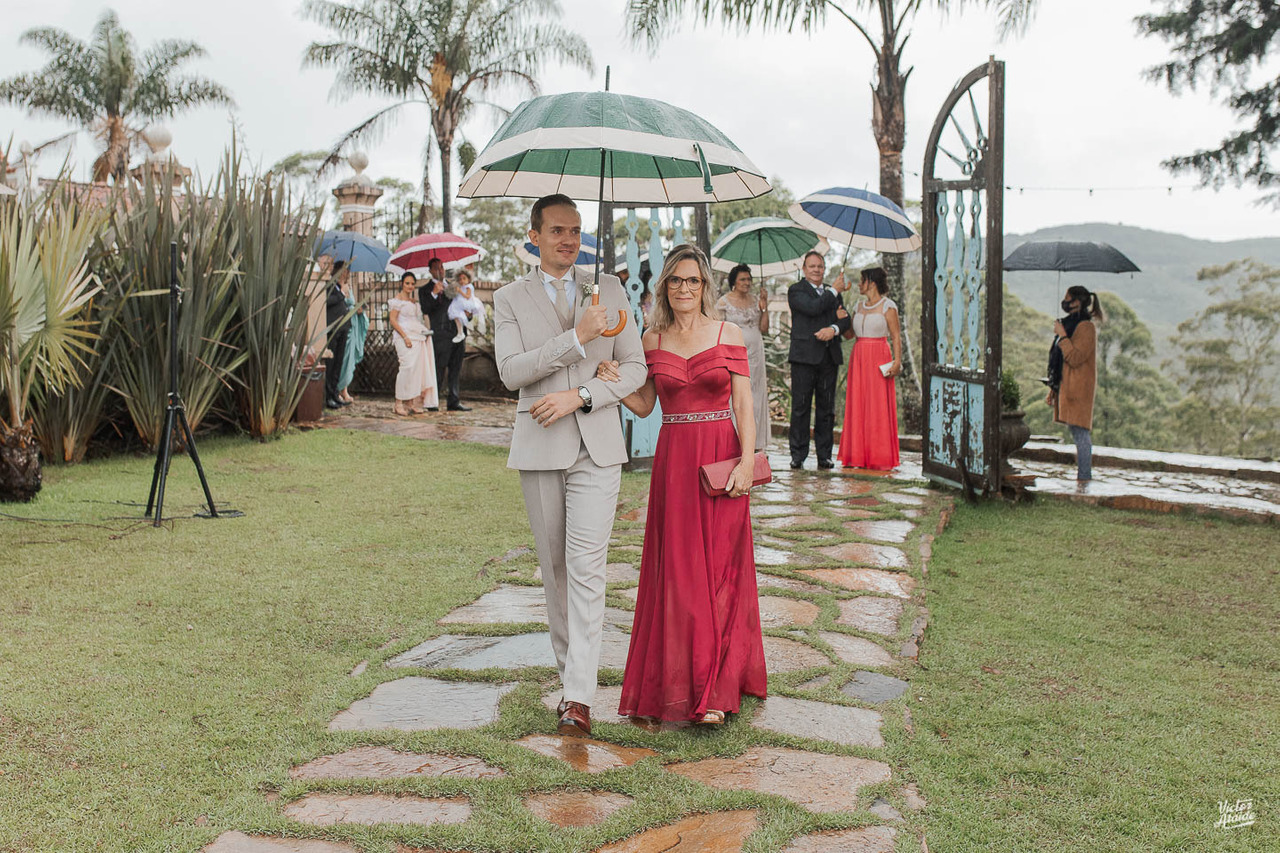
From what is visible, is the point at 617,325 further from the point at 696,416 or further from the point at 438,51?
the point at 438,51

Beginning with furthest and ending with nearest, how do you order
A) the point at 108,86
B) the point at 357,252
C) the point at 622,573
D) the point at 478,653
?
the point at 108,86 → the point at 357,252 → the point at 622,573 → the point at 478,653

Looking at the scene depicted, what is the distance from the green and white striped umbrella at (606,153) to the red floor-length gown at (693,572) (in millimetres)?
754

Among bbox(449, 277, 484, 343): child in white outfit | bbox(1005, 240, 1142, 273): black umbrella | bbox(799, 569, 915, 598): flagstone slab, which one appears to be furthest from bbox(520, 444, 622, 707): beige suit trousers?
bbox(449, 277, 484, 343): child in white outfit

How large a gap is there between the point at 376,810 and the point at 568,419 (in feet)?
4.65

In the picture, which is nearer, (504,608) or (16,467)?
(504,608)

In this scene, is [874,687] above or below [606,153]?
below

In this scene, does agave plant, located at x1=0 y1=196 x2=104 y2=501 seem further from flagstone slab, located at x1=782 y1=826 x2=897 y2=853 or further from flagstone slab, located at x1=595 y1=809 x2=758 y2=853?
flagstone slab, located at x1=782 y1=826 x2=897 y2=853

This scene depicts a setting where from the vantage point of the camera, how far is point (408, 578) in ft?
18.6

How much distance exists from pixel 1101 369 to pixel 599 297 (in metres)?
36.8

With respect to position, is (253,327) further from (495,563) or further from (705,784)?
(705,784)

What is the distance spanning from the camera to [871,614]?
17.1 ft

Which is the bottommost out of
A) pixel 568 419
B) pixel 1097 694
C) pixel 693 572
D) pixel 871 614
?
pixel 1097 694

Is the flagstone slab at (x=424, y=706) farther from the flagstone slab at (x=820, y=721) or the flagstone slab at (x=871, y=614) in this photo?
the flagstone slab at (x=871, y=614)

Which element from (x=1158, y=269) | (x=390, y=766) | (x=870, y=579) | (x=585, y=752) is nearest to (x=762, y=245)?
(x=870, y=579)
